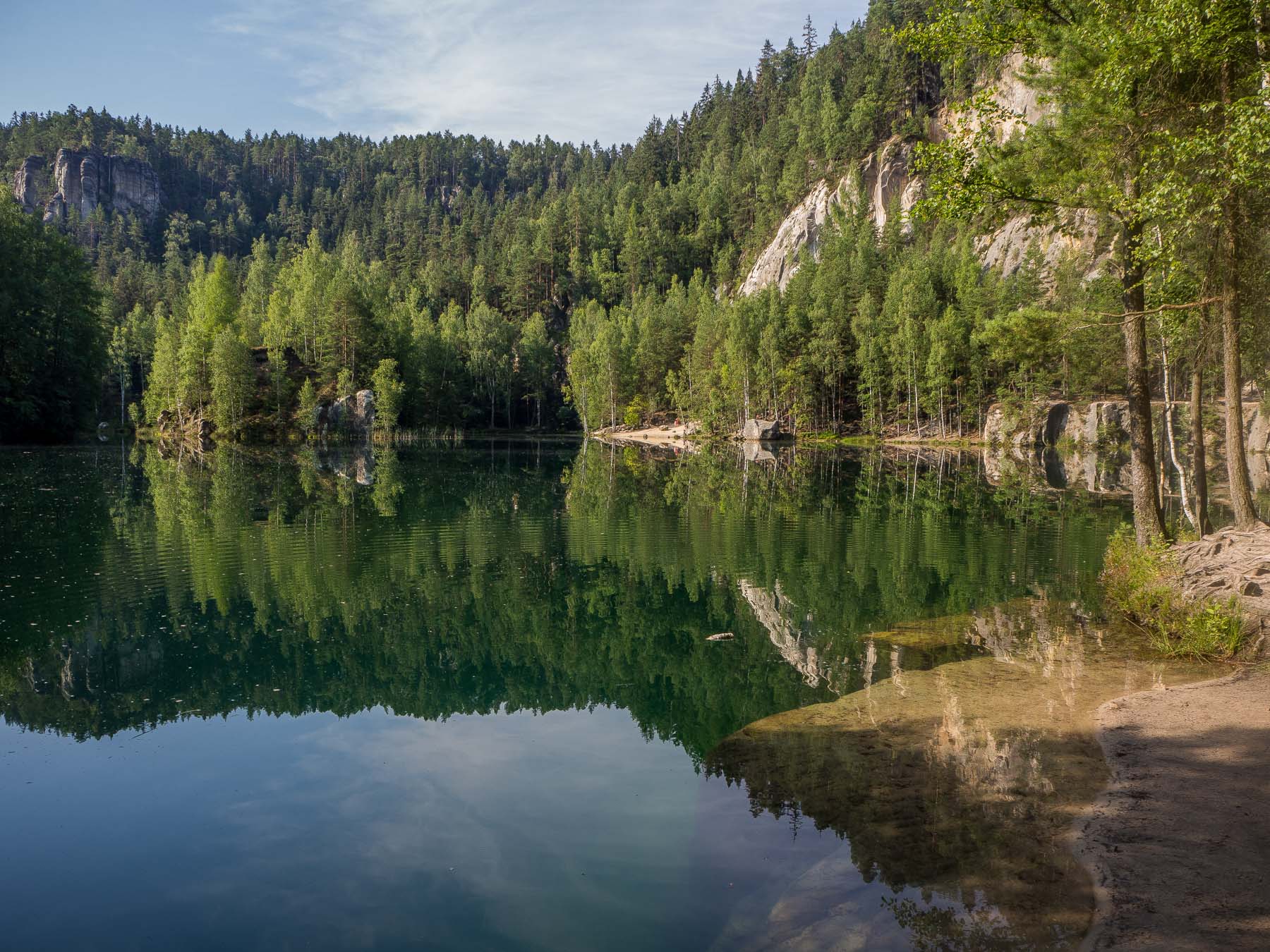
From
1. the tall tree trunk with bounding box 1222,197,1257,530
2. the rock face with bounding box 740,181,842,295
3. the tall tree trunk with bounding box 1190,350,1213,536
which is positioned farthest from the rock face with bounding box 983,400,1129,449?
the tall tree trunk with bounding box 1222,197,1257,530

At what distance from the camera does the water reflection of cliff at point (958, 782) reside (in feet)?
22.5

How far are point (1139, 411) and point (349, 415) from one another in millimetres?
78055

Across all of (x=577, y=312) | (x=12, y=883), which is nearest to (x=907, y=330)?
(x=577, y=312)

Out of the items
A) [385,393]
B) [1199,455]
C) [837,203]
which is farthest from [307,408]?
[1199,455]

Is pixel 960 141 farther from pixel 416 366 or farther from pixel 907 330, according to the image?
pixel 416 366

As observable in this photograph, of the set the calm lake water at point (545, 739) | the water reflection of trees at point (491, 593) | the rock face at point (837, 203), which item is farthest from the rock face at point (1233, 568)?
the rock face at point (837, 203)

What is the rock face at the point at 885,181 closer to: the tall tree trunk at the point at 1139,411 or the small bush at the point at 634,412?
the small bush at the point at 634,412

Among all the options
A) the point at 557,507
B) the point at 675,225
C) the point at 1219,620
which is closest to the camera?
the point at 1219,620

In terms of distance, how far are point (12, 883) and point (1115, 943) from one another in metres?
9.45

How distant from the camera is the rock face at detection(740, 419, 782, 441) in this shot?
86750 millimetres

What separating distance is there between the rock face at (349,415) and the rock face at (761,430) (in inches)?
1522

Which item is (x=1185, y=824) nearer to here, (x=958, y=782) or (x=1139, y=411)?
(x=958, y=782)

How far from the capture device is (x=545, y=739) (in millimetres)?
11844

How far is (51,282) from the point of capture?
67.7m
